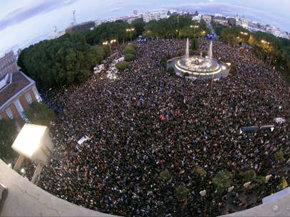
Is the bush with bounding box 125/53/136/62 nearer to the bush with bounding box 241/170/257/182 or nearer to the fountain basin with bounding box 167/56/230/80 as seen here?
the fountain basin with bounding box 167/56/230/80

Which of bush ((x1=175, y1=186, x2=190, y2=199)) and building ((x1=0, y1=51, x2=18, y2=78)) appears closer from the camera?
bush ((x1=175, y1=186, x2=190, y2=199))

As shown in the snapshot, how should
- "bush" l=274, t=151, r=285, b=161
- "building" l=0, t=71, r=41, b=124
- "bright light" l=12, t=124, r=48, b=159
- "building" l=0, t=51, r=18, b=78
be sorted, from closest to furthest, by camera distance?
"bright light" l=12, t=124, r=48, b=159
"bush" l=274, t=151, r=285, b=161
"building" l=0, t=71, r=41, b=124
"building" l=0, t=51, r=18, b=78

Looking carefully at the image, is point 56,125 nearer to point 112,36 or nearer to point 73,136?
point 73,136

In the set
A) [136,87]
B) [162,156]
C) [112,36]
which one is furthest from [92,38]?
[162,156]

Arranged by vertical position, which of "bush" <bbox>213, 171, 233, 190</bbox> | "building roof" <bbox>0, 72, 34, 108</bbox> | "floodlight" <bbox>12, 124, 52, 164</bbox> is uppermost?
"floodlight" <bbox>12, 124, 52, 164</bbox>

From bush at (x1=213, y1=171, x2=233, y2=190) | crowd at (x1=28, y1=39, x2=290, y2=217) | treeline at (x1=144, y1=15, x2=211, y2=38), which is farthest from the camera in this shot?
treeline at (x1=144, y1=15, x2=211, y2=38)

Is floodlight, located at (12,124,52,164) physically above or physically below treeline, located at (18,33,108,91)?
above

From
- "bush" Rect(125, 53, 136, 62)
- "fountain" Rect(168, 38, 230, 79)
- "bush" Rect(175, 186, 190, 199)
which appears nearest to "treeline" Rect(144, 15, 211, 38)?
"fountain" Rect(168, 38, 230, 79)

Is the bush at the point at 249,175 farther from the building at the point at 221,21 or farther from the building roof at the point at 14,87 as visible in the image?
the building at the point at 221,21
